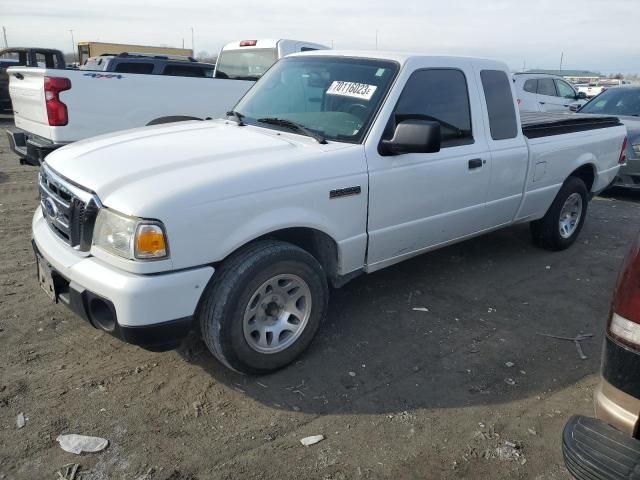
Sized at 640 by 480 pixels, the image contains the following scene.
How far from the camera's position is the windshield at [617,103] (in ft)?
31.6

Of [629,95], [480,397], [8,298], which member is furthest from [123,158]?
[629,95]

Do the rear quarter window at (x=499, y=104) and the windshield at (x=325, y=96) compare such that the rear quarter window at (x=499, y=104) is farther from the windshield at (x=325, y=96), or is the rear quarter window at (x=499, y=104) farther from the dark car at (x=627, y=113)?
the dark car at (x=627, y=113)

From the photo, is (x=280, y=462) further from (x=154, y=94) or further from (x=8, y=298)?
(x=154, y=94)

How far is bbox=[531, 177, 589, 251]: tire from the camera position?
5.71 metres

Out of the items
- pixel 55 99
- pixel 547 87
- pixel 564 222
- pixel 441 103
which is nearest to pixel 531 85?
pixel 547 87

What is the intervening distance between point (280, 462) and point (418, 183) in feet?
7.00

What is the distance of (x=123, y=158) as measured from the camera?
10.8ft

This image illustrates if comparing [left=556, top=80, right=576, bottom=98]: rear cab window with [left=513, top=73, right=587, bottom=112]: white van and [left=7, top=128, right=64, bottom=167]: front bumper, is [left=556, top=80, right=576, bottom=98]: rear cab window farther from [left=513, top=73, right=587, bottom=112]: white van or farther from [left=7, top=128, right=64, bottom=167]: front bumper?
[left=7, top=128, right=64, bottom=167]: front bumper

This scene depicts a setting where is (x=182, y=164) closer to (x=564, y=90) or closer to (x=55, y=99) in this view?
(x=55, y=99)

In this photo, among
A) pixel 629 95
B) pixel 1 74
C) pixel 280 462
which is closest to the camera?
pixel 280 462

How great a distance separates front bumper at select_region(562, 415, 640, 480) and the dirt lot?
69 cm

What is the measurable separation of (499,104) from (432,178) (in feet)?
4.06

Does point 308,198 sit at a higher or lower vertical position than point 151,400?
higher

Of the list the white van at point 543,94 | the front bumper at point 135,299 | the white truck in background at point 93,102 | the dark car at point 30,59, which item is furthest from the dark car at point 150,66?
the white van at point 543,94
